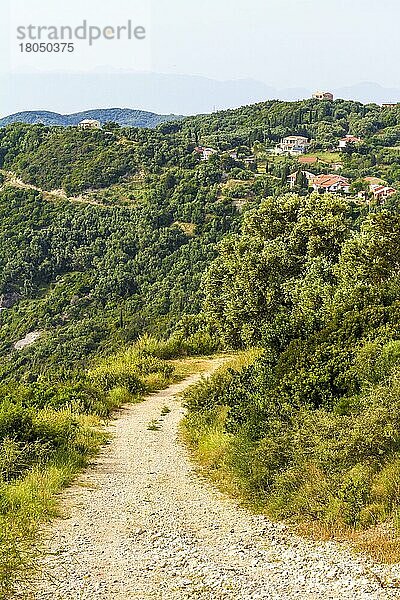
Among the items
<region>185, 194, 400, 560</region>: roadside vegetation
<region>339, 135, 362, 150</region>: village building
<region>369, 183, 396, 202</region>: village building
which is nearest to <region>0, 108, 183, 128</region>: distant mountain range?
<region>339, 135, 362, 150</region>: village building

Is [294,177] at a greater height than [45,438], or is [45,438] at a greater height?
[294,177]

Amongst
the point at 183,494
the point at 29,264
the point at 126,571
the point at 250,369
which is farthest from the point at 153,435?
the point at 29,264

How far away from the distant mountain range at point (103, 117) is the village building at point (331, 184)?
102 meters

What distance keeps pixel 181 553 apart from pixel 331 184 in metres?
55.2

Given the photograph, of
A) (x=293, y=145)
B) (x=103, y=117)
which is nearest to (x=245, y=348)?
(x=293, y=145)

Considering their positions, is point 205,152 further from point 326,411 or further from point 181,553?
point 181,553

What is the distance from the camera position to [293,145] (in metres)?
87.4

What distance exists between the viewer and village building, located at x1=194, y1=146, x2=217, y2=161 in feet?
240

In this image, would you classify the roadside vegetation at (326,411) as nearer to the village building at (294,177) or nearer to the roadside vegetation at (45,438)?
the roadside vegetation at (45,438)

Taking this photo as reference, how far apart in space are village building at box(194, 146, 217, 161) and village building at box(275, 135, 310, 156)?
9.55 meters

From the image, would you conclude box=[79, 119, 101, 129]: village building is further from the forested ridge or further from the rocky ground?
the rocky ground

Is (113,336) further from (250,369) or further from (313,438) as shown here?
(313,438)

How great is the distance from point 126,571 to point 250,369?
4.88m

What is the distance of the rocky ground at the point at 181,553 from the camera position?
4.81 meters
